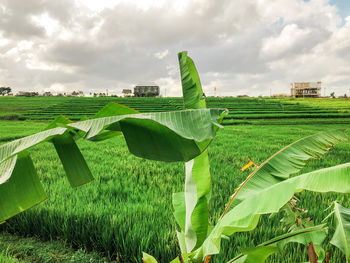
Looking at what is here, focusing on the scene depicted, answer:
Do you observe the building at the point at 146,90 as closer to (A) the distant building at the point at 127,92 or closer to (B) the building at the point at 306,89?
(A) the distant building at the point at 127,92

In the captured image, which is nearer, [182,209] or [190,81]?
[190,81]

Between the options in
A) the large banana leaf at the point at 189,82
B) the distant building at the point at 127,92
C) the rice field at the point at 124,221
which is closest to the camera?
the large banana leaf at the point at 189,82

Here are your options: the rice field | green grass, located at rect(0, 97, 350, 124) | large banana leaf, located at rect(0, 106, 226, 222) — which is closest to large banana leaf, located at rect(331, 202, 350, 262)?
the rice field

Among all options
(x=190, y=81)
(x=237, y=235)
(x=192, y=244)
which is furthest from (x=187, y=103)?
(x=237, y=235)

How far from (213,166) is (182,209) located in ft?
7.45

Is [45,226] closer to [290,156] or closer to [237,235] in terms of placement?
[237,235]

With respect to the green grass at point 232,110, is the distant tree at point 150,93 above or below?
above

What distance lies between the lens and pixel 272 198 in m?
0.64

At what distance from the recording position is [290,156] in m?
0.91

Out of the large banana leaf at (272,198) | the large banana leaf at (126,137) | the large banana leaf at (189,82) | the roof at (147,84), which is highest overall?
the roof at (147,84)

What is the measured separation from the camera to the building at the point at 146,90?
62.7 m

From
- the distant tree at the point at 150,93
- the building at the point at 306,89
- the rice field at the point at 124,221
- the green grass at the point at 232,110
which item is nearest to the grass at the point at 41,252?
the rice field at the point at 124,221

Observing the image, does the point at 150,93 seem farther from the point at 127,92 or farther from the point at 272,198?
the point at 272,198

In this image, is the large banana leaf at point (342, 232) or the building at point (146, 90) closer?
the large banana leaf at point (342, 232)
